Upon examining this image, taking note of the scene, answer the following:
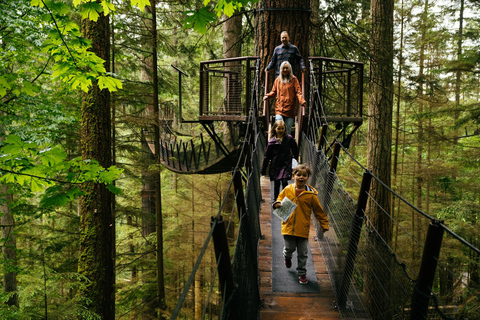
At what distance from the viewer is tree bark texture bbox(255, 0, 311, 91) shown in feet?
20.6

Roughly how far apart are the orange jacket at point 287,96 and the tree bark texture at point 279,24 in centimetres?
123

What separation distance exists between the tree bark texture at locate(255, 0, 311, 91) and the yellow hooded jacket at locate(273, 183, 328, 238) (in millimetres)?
3766

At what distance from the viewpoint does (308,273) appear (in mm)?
3428

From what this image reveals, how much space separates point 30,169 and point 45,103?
12.7 ft

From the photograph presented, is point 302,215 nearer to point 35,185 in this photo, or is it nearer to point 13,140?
point 35,185

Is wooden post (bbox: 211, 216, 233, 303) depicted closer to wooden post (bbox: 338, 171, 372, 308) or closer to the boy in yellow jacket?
wooden post (bbox: 338, 171, 372, 308)

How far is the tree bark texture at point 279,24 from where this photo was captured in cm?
629

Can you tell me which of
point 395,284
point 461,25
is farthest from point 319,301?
point 461,25

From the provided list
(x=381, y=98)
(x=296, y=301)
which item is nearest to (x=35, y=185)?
(x=296, y=301)

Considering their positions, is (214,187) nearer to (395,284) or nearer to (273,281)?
(273,281)

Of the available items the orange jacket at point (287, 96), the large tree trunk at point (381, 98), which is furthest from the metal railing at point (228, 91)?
the large tree trunk at point (381, 98)

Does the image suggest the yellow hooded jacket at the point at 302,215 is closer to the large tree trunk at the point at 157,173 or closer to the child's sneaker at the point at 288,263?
the child's sneaker at the point at 288,263

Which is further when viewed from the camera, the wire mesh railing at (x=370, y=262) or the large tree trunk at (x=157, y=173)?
the large tree trunk at (x=157, y=173)

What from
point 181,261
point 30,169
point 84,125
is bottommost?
point 181,261
